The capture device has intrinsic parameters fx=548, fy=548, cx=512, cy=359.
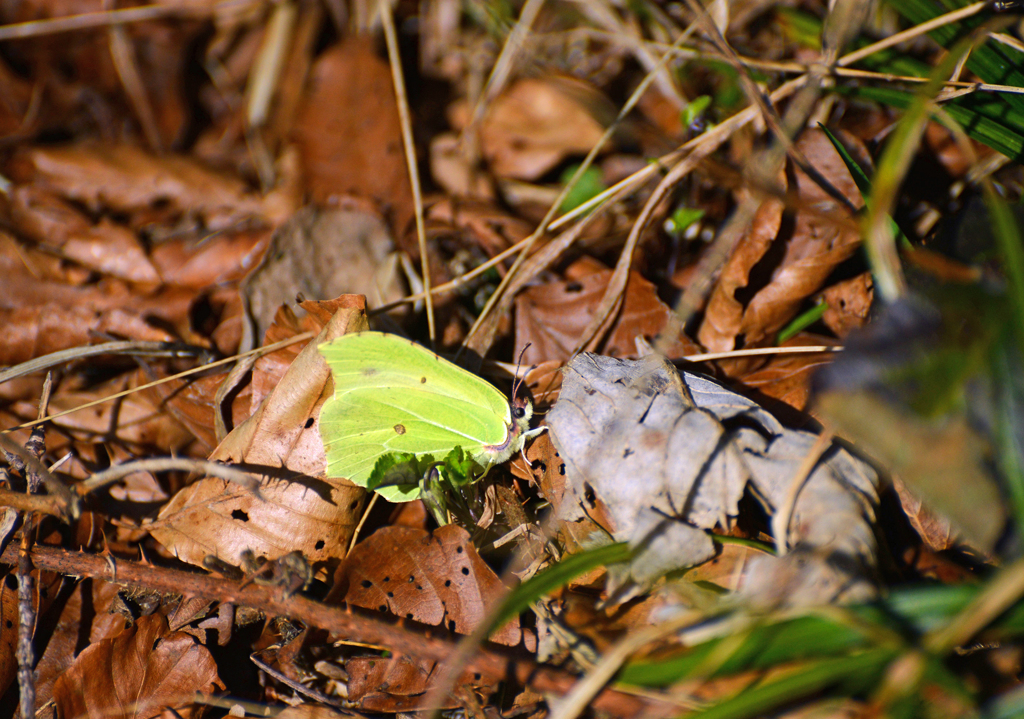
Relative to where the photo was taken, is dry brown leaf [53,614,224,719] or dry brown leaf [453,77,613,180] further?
dry brown leaf [453,77,613,180]

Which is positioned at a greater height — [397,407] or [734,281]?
[734,281]

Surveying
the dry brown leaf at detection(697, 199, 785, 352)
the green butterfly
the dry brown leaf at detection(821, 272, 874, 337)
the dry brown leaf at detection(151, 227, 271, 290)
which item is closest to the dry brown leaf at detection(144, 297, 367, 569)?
the green butterfly

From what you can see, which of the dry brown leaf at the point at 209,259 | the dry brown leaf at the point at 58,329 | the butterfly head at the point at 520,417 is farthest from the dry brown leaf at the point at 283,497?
the dry brown leaf at the point at 209,259

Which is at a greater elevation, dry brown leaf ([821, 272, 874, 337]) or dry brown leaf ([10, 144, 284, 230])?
dry brown leaf ([821, 272, 874, 337])

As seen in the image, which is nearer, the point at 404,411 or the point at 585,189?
the point at 404,411

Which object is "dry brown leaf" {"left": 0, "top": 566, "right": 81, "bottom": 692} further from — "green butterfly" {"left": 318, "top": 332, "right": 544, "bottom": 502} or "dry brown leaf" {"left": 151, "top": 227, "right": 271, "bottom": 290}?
"dry brown leaf" {"left": 151, "top": 227, "right": 271, "bottom": 290}

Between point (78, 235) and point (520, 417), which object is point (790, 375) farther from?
point (78, 235)

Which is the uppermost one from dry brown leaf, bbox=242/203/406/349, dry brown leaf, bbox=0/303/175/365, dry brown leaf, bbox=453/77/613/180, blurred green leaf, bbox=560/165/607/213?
dry brown leaf, bbox=453/77/613/180

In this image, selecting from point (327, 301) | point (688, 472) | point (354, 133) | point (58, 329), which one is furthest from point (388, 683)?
point (354, 133)
